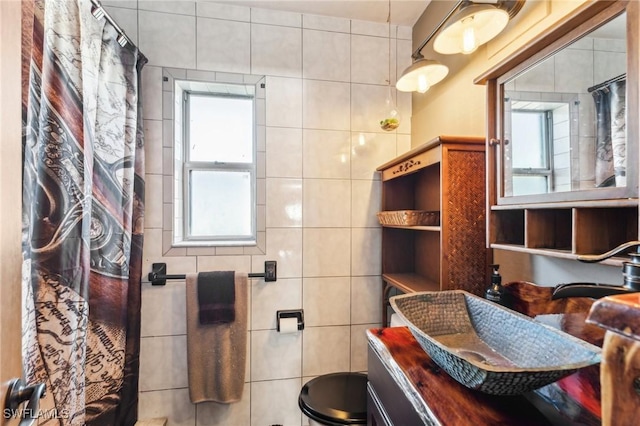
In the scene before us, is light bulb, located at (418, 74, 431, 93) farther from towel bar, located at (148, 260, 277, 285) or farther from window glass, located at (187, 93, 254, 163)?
towel bar, located at (148, 260, 277, 285)

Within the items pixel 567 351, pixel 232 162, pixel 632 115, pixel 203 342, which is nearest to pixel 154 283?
pixel 203 342

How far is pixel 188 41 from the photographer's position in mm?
1568

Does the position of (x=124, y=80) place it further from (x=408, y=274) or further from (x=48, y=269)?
(x=408, y=274)

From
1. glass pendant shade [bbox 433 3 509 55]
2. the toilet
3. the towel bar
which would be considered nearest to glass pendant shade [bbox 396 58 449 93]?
glass pendant shade [bbox 433 3 509 55]

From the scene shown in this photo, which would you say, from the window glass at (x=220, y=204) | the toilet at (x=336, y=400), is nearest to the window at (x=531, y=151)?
the toilet at (x=336, y=400)

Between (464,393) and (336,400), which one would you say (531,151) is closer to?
(464,393)

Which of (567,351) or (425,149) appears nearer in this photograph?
(567,351)

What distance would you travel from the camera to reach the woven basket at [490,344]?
0.50 m

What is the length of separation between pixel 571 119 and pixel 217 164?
5.45ft

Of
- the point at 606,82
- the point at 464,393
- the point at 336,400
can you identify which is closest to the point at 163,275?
the point at 336,400

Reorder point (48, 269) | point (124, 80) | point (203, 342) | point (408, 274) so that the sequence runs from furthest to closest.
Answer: point (408, 274), point (203, 342), point (124, 80), point (48, 269)

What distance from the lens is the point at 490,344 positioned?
0.80 metres

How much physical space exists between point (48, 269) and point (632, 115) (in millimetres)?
1592

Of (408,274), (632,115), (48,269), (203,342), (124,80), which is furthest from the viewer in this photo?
(408,274)
